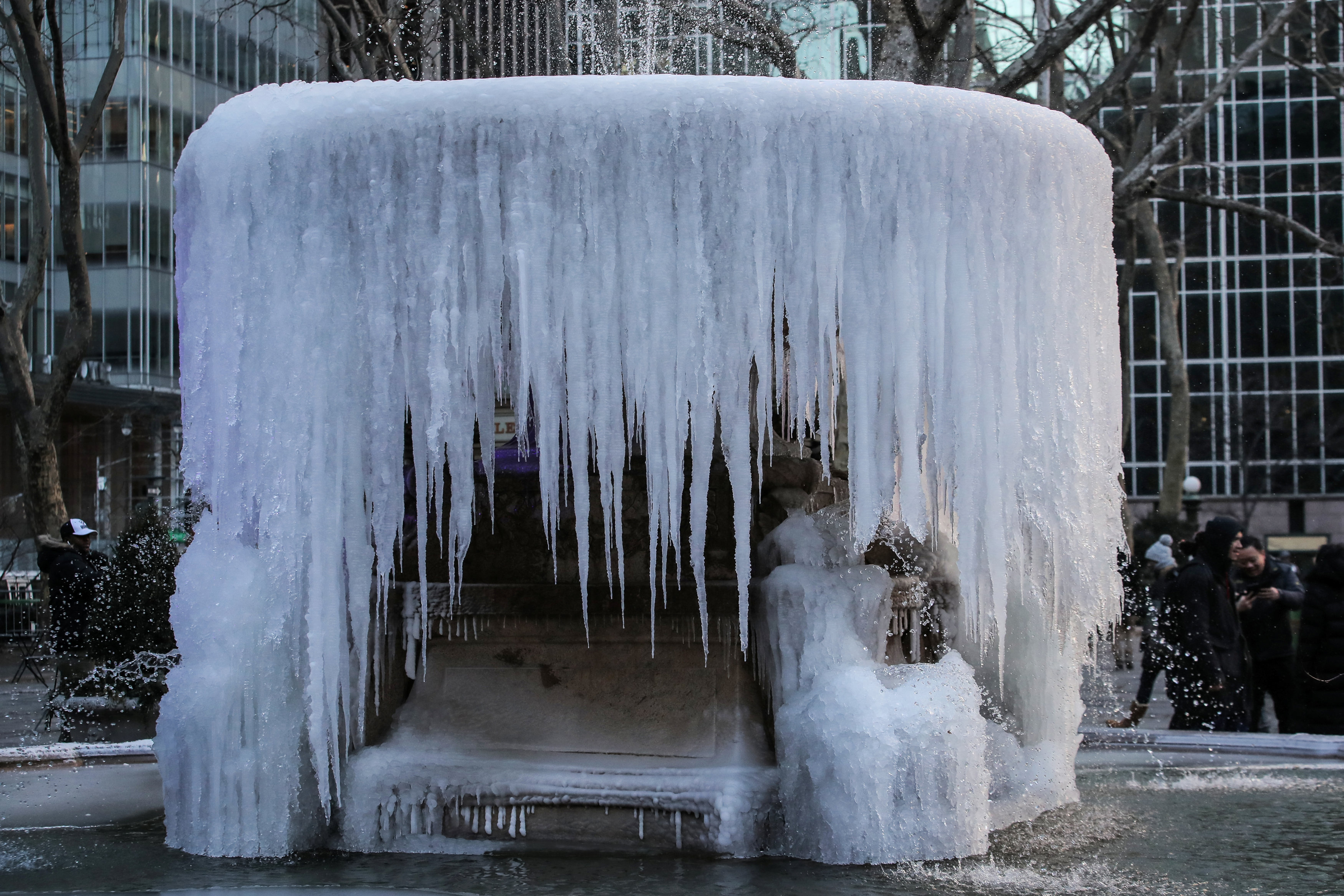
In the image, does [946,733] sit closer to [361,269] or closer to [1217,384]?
[361,269]

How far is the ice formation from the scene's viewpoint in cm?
468

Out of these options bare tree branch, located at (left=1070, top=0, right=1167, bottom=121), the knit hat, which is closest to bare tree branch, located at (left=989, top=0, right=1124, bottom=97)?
bare tree branch, located at (left=1070, top=0, right=1167, bottom=121)

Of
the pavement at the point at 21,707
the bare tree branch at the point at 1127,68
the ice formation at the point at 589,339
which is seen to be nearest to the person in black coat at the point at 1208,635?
the ice formation at the point at 589,339

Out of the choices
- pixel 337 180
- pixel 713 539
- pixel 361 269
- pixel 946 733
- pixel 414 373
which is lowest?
pixel 946 733

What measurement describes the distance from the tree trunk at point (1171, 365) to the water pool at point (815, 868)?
50.0 ft

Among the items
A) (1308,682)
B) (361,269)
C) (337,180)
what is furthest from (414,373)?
Answer: (1308,682)

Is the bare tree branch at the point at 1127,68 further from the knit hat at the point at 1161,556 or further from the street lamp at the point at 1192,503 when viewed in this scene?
the street lamp at the point at 1192,503

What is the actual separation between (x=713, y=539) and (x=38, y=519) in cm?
967

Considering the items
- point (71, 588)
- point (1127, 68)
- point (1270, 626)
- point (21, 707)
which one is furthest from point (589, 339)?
point (21, 707)

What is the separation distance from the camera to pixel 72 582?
10312 mm

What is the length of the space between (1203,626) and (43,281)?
36.2 ft

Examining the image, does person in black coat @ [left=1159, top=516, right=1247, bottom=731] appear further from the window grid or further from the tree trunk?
the window grid

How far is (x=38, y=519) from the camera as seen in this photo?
13.2m

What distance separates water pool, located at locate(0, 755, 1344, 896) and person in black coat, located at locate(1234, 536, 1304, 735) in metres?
3.42
